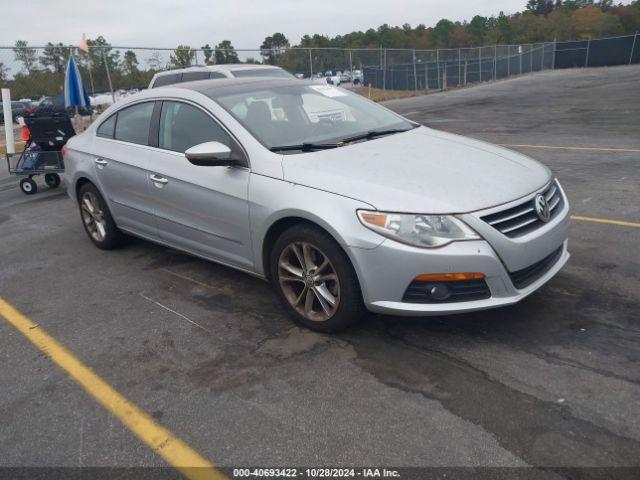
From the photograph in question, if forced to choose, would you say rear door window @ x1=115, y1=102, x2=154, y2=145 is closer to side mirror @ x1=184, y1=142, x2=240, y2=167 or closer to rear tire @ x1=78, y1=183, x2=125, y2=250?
rear tire @ x1=78, y1=183, x2=125, y2=250

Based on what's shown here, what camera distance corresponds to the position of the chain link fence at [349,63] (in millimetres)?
17303

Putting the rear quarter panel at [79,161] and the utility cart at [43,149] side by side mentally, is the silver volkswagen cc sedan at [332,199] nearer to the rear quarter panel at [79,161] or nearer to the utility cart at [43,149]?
the rear quarter panel at [79,161]

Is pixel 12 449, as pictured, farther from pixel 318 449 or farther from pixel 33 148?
pixel 33 148

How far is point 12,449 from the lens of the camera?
2.71 m

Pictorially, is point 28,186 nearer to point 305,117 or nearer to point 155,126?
point 155,126

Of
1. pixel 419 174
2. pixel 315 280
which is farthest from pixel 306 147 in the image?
pixel 315 280

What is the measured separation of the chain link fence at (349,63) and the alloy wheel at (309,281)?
15.4 metres

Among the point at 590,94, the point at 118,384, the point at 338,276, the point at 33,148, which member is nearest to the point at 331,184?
the point at 338,276

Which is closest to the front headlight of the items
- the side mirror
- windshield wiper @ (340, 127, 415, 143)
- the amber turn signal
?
the amber turn signal

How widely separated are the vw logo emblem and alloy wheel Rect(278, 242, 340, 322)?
4.24 ft

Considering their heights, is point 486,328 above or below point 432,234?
below

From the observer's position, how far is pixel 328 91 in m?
4.78

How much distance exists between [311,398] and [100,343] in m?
1.63

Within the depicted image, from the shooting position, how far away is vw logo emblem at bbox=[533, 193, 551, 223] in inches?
134
